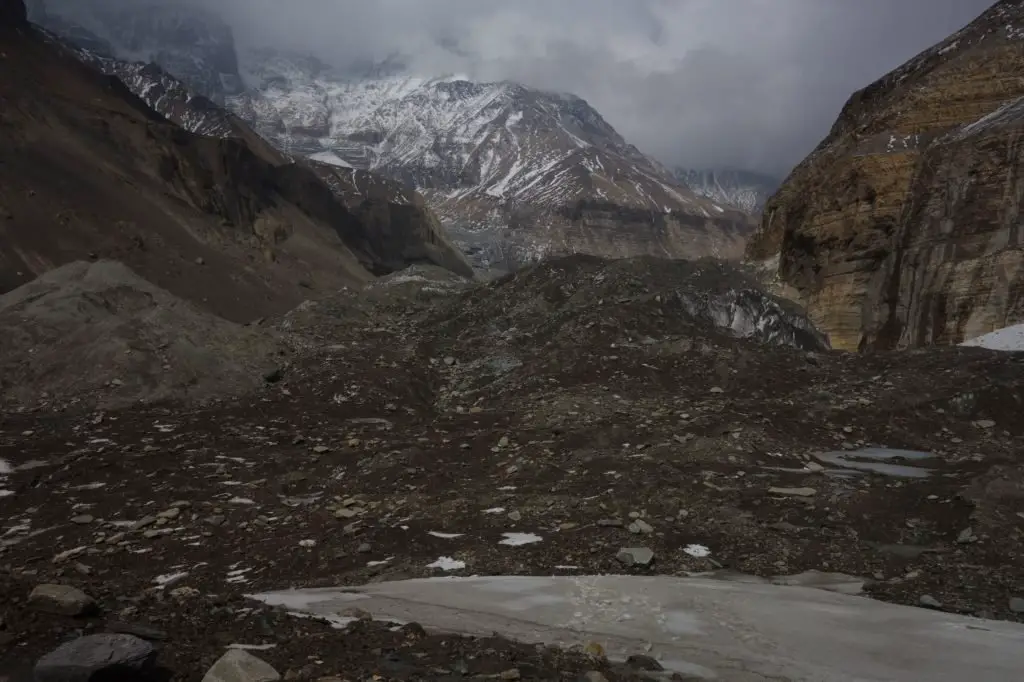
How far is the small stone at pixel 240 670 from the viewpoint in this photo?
3514mm

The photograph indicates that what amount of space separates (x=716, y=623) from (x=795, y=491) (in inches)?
159

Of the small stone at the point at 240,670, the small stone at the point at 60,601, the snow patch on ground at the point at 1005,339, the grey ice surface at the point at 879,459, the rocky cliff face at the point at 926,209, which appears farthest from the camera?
the rocky cliff face at the point at 926,209

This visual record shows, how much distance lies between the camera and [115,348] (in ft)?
48.4

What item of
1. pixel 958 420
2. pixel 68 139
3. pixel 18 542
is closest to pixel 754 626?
pixel 18 542

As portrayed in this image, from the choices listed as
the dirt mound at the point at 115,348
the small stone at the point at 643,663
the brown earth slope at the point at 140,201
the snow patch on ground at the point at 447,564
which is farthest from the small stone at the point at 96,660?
the brown earth slope at the point at 140,201

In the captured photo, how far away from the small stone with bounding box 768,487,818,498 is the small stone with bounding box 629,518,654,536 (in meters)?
2.17

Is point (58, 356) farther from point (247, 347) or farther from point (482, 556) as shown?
point (482, 556)

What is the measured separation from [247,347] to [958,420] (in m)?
15.0

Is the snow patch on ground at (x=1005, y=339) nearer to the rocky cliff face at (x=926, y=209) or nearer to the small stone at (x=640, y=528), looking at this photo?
the rocky cliff face at (x=926, y=209)

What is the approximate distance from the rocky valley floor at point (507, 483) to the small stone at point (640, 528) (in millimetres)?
25

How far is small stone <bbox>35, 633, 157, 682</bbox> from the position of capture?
330cm

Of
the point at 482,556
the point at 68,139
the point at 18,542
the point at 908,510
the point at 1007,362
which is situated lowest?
the point at 18,542

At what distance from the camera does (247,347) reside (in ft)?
55.0

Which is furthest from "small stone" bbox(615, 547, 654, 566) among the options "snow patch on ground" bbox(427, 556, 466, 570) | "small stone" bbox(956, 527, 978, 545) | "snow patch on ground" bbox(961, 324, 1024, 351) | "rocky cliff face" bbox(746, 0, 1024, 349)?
"rocky cliff face" bbox(746, 0, 1024, 349)
